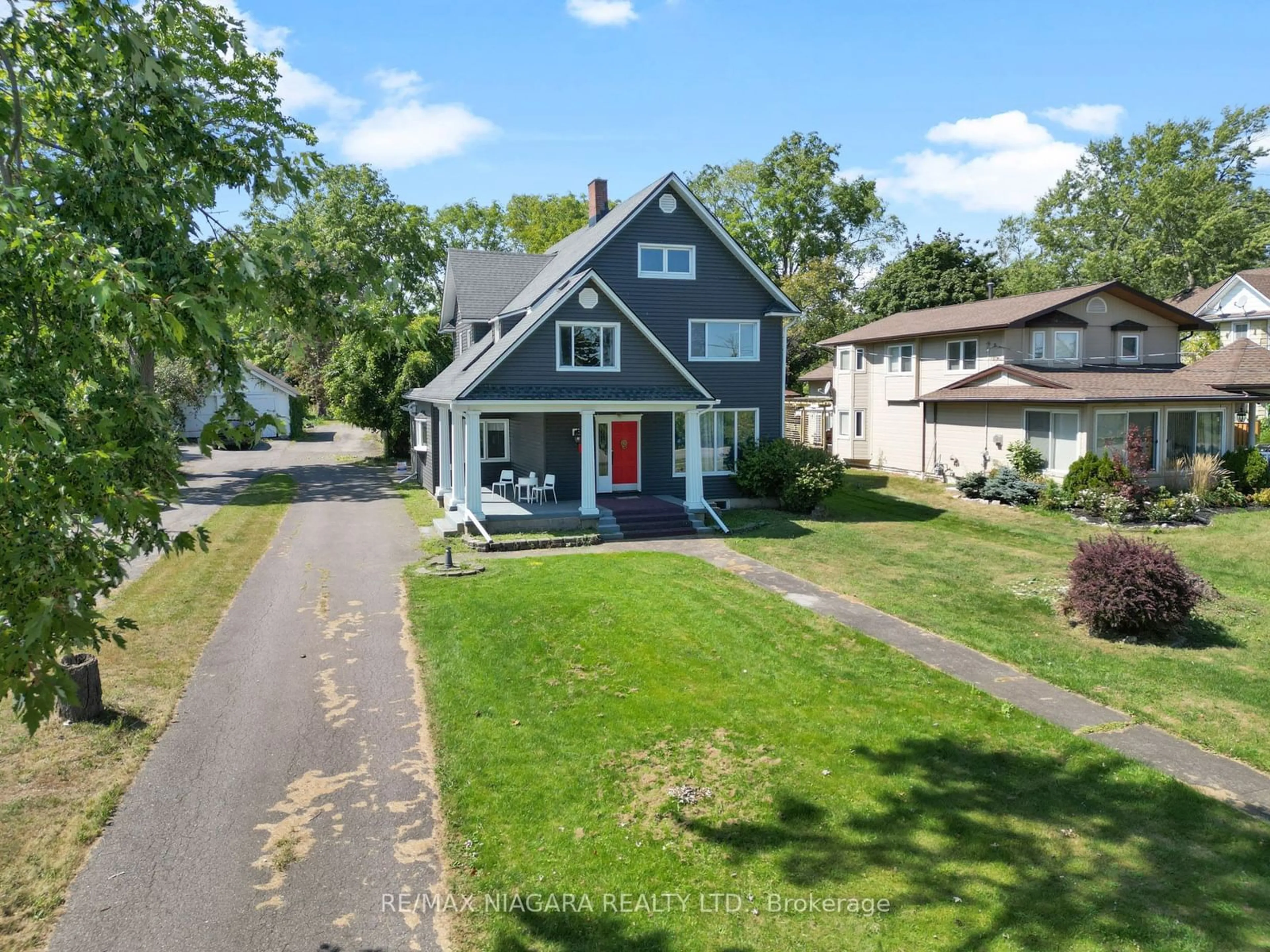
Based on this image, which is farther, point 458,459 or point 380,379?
point 380,379

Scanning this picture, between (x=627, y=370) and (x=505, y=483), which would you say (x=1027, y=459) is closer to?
(x=627, y=370)

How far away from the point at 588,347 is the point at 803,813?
680 inches

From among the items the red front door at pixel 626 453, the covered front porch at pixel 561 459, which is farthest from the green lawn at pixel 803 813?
the red front door at pixel 626 453

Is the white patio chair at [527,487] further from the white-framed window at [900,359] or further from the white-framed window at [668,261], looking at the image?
the white-framed window at [900,359]

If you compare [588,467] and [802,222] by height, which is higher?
[802,222]

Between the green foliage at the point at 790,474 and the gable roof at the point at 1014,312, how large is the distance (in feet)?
31.5

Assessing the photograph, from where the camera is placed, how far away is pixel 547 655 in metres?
12.5

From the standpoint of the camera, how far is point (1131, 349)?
106 ft

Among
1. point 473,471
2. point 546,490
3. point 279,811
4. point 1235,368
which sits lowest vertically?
point 279,811

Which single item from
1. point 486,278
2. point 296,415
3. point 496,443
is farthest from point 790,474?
point 296,415

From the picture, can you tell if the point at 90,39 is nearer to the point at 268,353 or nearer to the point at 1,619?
the point at 268,353

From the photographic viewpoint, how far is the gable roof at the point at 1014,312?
30875mm

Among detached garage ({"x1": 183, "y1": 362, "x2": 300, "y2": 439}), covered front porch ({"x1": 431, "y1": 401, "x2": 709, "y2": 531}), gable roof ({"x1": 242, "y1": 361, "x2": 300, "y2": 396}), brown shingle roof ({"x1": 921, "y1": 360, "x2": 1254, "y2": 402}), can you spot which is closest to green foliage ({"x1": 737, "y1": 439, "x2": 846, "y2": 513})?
covered front porch ({"x1": 431, "y1": 401, "x2": 709, "y2": 531})

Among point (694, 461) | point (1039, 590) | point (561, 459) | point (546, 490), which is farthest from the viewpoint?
point (561, 459)
